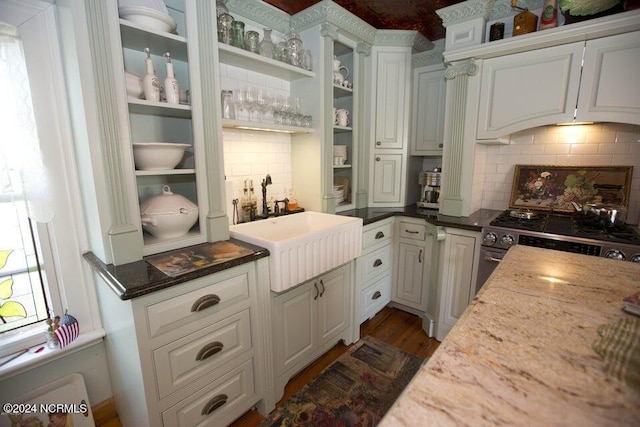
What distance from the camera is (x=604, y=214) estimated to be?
184cm

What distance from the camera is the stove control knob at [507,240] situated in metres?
1.84

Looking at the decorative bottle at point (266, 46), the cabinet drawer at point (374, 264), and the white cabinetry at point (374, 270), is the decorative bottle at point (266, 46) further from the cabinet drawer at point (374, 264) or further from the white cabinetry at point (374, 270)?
the cabinet drawer at point (374, 264)

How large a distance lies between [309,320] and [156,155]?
1.25 meters

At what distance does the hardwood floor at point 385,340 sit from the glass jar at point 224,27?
6.91ft

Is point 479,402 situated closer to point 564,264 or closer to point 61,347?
point 564,264

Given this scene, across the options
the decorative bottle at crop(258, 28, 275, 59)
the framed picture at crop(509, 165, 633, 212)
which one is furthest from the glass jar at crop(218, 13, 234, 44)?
the framed picture at crop(509, 165, 633, 212)

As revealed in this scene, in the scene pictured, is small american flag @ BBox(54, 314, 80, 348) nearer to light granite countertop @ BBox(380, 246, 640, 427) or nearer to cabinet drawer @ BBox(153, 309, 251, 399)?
cabinet drawer @ BBox(153, 309, 251, 399)

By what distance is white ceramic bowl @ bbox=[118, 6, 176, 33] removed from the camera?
4.29 feet

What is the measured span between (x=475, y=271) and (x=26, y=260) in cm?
254

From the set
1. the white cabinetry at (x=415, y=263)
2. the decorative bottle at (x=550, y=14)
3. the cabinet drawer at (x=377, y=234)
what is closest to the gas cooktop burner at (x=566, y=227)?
the white cabinetry at (x=415, y=263)

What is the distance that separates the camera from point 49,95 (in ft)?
4.42

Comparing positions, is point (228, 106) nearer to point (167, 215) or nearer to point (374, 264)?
point (167, 215)

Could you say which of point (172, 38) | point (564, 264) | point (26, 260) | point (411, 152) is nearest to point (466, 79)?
point (411, 152)

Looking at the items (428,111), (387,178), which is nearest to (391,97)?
(428,111)
